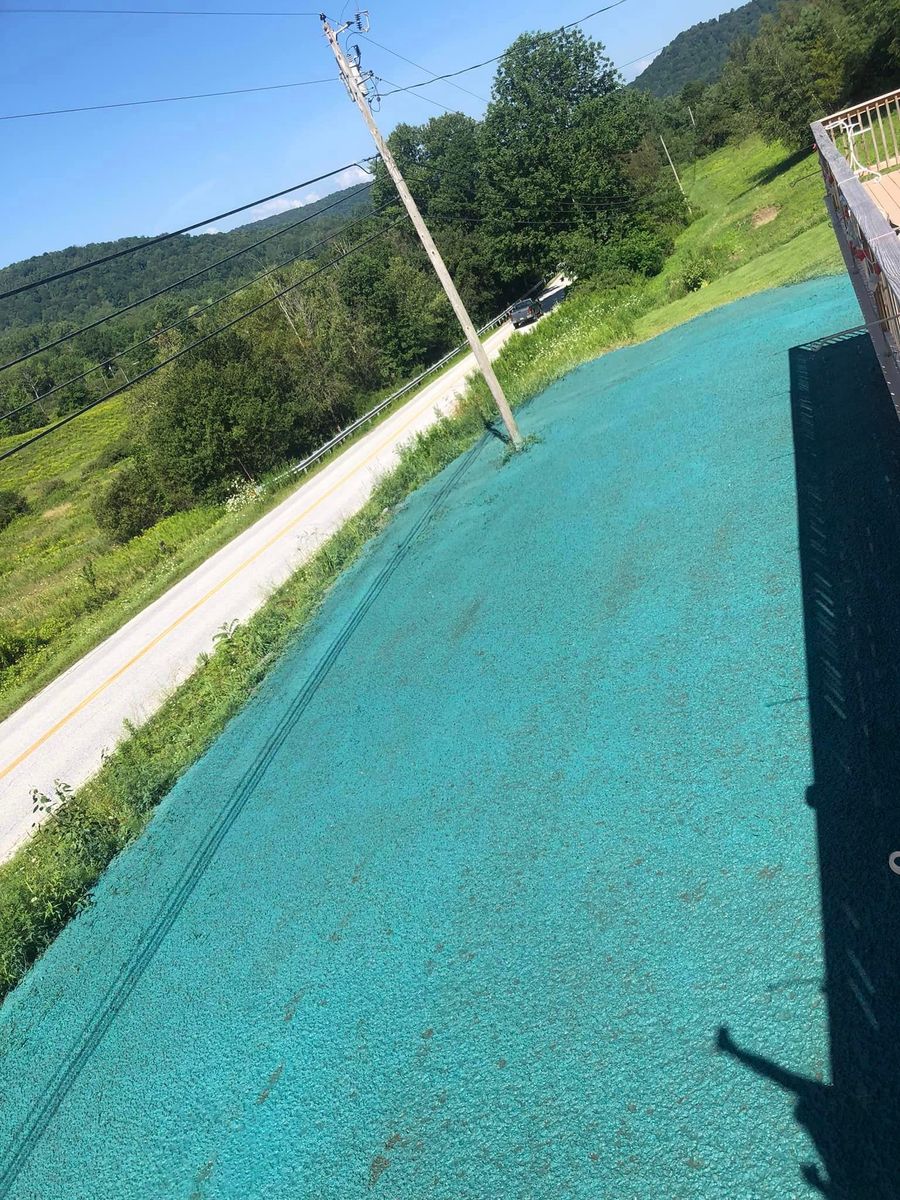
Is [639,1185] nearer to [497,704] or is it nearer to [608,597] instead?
[497,704]

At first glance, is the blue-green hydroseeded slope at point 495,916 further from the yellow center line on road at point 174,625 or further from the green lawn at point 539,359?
the green lawn at point 539,359

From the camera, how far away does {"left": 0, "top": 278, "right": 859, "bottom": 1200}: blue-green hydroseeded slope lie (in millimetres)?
4406

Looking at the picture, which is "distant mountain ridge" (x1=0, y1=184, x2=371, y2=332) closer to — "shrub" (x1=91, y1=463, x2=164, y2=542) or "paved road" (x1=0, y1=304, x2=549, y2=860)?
"shrub" (x1=91, y1=463, x2=164, y2=542)

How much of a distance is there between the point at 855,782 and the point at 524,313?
1581 inches

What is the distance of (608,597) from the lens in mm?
9594

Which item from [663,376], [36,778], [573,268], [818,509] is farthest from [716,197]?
[36,778]

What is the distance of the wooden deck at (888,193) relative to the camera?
875 cm

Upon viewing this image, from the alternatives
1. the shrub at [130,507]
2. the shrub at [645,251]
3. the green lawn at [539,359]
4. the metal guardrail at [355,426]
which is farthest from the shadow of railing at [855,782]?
the shrub at [130,507]

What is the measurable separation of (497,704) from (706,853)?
358 cm

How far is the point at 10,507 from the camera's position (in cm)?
5394

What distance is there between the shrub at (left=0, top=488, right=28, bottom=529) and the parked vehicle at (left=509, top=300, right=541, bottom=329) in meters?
37.0

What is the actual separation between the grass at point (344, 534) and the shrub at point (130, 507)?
382 centimetres

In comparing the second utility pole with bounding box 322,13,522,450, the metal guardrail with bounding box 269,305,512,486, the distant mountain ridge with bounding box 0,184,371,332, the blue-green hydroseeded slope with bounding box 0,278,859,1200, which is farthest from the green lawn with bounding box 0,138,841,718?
the distant mountain ridge with bounding box 0,184,371,332

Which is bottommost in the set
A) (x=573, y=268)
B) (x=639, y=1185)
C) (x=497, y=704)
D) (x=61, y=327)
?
(x=639, y=1185)
